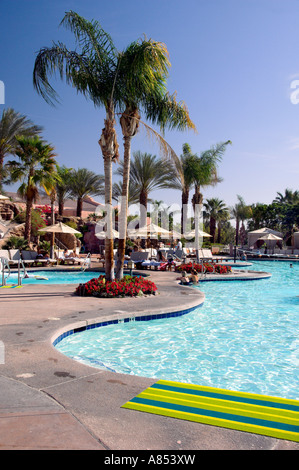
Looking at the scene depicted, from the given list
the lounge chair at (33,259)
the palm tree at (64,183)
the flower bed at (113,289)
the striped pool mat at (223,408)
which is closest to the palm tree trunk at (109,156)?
the flower bed at (113,289)

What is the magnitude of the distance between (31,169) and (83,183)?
15.8 meters

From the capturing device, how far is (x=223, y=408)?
341 centimetres

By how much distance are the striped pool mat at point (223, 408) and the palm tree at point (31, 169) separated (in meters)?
22.2

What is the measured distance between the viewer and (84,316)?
7648 mm

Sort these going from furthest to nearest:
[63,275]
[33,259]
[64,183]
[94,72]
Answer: [64,183] → [33,259] → [63,275] → [94,72]

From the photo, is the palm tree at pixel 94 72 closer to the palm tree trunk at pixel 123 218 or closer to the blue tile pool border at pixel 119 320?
the palm tree trunk at pixel 123 218

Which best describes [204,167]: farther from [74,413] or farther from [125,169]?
[74,413]

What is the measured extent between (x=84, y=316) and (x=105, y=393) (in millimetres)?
4056

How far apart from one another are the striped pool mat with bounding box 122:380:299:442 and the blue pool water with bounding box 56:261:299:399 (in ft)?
6.07

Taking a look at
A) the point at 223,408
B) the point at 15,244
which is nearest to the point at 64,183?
the point at 15,244

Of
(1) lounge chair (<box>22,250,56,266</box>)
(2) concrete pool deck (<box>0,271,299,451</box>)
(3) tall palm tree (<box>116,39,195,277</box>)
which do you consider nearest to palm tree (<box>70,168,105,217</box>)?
(1) lounge chair (<box>22,250,56,266</box>)

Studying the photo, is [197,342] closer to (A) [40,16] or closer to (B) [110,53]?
(B) [110,53]

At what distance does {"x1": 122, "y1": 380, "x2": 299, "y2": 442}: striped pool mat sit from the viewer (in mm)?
3031

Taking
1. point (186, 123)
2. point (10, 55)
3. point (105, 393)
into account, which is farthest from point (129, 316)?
point (10, 55)
